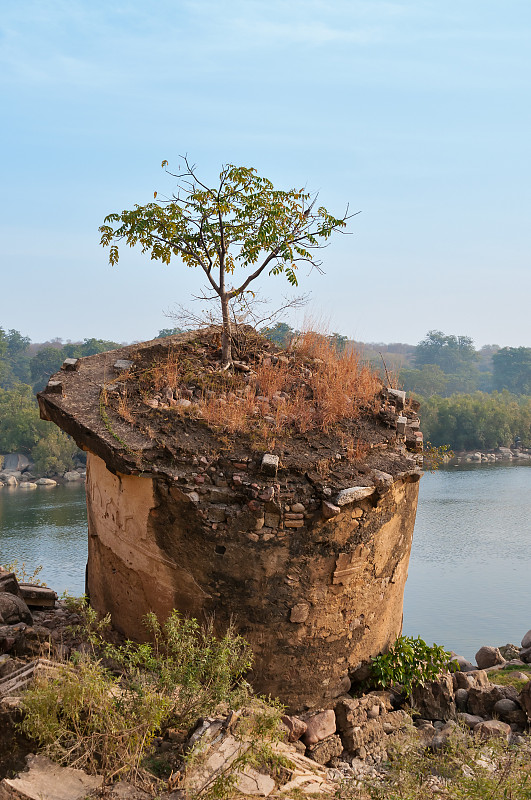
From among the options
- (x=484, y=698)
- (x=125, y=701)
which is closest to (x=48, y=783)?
(x=125, y=701)

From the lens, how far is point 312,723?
17.9 ft

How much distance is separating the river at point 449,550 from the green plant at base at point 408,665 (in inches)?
121

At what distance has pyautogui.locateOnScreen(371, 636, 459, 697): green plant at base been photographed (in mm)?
5957

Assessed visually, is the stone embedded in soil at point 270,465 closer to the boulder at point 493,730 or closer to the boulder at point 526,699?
the boulder at point 493,730

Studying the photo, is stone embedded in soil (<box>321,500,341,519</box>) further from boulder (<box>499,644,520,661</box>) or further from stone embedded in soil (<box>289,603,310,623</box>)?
boulder (<box>499,644,520,661</box>)

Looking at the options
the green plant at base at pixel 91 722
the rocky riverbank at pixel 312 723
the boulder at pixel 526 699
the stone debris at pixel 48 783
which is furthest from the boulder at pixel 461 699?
the stone debris at pixel 48 783

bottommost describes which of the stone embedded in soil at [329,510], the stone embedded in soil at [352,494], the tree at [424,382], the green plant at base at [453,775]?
the green plant at base at [453,775]

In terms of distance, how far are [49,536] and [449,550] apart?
9497 millimetres

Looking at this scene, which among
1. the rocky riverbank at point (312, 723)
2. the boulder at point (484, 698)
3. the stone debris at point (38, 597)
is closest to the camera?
the rocky riverbank at point (312, 723)

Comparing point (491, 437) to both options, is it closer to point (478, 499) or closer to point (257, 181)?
point (478, 499)

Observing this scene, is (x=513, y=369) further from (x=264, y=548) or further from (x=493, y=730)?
(x=264, y=548)

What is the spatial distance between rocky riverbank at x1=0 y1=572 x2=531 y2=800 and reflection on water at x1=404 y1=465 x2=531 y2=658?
1.74 m

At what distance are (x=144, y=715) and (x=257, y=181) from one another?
541 cm

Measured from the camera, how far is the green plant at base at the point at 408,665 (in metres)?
5.96
